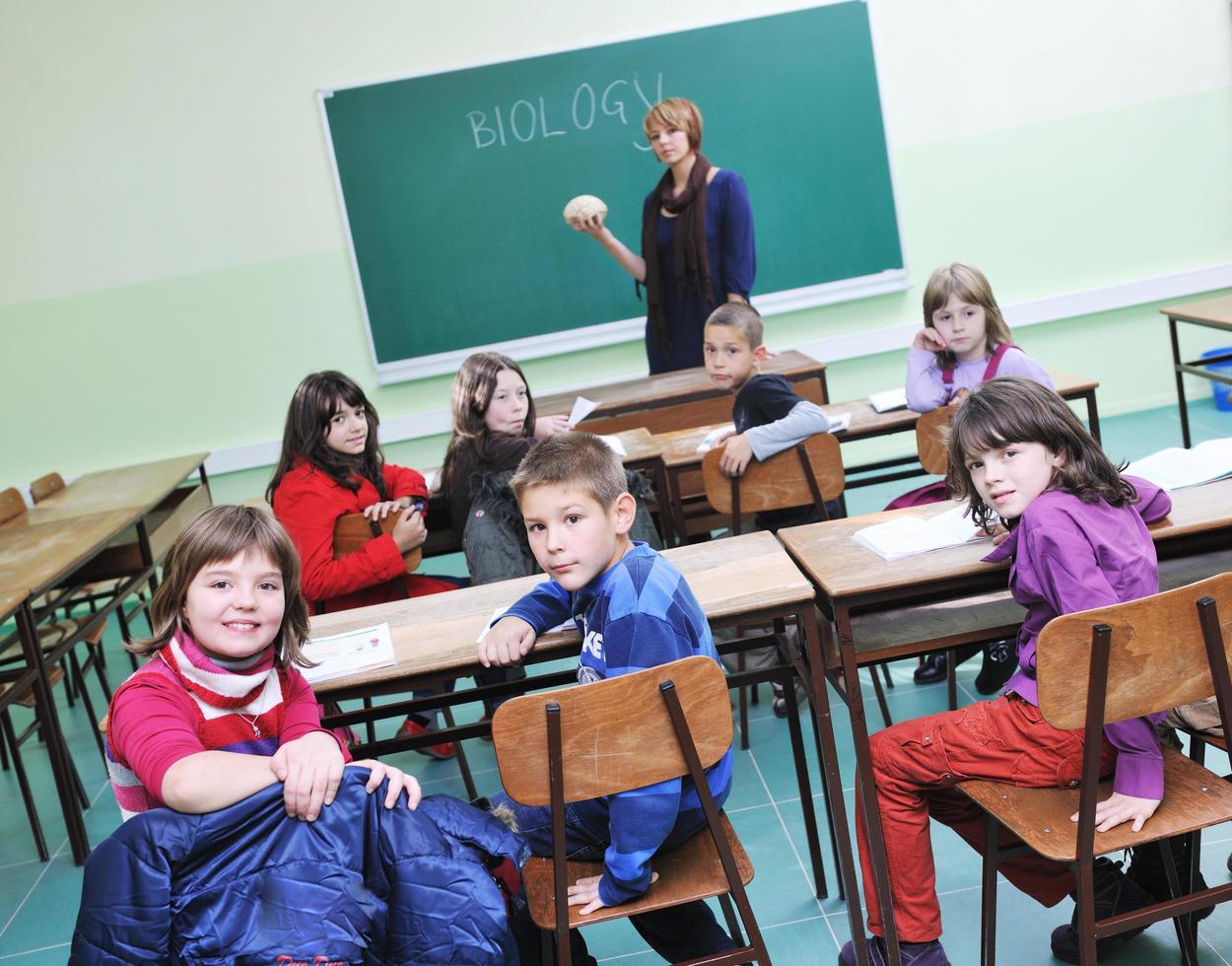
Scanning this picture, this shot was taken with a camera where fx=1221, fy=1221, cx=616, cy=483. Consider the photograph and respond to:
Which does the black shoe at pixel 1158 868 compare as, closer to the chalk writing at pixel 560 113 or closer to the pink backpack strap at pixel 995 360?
the pink backpack strap at pixel 995 360

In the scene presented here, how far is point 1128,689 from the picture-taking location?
62.1 inches

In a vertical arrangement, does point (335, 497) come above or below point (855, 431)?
above

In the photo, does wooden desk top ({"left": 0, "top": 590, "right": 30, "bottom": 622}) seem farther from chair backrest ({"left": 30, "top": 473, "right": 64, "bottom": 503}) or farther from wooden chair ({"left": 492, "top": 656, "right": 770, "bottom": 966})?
wooden chair ({"left": 492, "top": 656, "right": 770, "bottom": 966})

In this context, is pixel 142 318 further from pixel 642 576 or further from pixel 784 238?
pixel 642 576

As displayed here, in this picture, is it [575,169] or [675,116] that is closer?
[675,116]

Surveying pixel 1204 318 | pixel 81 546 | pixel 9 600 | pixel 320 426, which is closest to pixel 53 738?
pixel 9 600

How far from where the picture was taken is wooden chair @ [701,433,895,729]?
2869mm

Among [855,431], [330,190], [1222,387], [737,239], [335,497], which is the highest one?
[330,190]

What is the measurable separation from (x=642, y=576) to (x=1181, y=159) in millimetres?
4894

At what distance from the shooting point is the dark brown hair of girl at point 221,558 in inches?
69.6

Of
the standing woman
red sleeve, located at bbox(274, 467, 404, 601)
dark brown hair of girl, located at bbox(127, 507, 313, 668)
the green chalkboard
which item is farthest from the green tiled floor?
the green chalkboard

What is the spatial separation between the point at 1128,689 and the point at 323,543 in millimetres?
1932

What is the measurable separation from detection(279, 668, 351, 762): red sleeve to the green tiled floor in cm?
83

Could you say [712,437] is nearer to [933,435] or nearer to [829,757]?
[933,435]
